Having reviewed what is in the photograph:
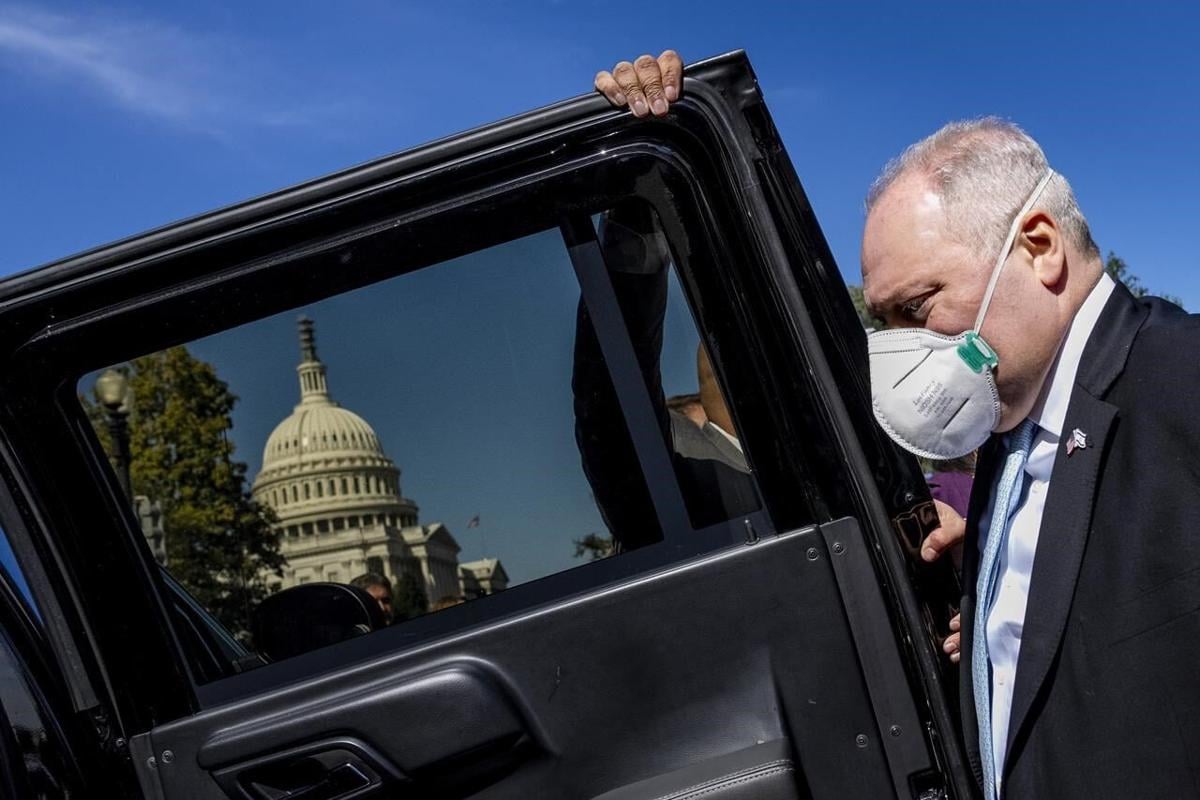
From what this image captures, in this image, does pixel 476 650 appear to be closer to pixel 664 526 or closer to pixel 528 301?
pixel 664 526

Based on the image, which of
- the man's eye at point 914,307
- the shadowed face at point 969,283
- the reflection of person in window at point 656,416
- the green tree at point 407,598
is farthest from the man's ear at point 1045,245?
the green tree at point 407,598

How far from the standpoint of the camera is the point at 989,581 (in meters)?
1.90

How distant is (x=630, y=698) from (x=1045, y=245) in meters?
0.91

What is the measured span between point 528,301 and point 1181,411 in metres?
0.98

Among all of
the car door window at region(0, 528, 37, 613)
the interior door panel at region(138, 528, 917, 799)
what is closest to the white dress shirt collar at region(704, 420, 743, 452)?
the interior door panel at region(138, 528, 917, 799)

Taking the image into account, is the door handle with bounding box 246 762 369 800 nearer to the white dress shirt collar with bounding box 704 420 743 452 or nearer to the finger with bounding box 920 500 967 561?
the white dress shirt collar with bounding box 704 420 743 452

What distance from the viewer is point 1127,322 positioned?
1.78m

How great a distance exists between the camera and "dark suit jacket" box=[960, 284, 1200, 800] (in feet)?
5.40

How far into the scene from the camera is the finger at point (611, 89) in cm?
197

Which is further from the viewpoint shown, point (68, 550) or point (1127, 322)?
point (68, 550)

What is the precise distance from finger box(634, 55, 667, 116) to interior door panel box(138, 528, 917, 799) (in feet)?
2.26

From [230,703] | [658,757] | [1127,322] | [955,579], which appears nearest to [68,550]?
[230,703]

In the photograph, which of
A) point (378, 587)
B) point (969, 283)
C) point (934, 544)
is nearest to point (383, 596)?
point (378, 587)

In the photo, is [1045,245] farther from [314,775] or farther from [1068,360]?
[314,775]
